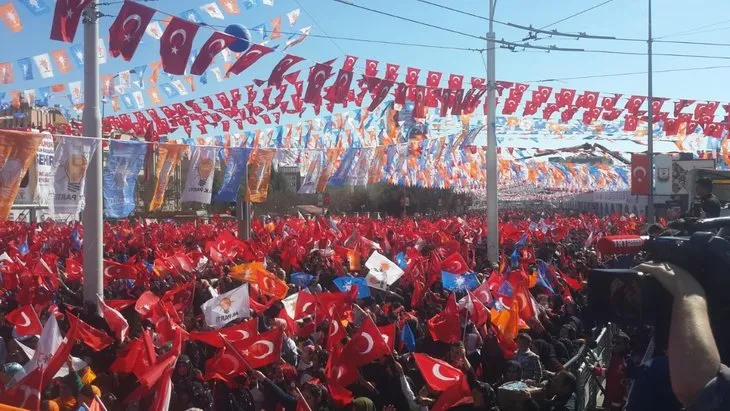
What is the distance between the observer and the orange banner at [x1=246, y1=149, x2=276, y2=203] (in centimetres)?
1736

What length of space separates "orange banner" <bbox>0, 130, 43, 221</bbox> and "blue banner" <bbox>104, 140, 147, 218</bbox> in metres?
2.51

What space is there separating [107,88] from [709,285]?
18495 mm

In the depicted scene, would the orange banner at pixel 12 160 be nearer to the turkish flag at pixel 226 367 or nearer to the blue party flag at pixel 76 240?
the turkish flag at pixel 226 367

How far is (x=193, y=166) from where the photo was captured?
15609 millimetres

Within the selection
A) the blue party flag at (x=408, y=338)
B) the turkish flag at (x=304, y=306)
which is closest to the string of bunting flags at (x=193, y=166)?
the turkish flag at (x=304, y=306)

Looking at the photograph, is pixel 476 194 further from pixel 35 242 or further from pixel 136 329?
pixel 136 329

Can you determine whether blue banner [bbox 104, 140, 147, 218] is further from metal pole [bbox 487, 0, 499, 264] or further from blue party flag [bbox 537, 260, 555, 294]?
metal pole [bbox 487, 0, 499, 264]

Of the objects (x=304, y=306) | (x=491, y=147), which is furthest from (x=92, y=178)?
(x=491, y=147)

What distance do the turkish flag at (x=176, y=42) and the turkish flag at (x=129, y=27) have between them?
67 cm

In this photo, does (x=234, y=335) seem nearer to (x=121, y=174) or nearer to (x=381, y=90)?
(x=121, y=174)

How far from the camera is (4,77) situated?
15.8 meters

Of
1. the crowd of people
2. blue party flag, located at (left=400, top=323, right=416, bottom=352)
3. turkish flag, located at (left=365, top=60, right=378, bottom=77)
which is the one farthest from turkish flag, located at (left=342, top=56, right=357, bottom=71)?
blue party flag, located at (left=400, top=323, right=416, bottom=352)

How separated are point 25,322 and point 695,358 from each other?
26.8ft

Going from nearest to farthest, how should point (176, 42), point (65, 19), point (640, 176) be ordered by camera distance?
point (65, 19) → point (176, 42) → point (640, 176)
